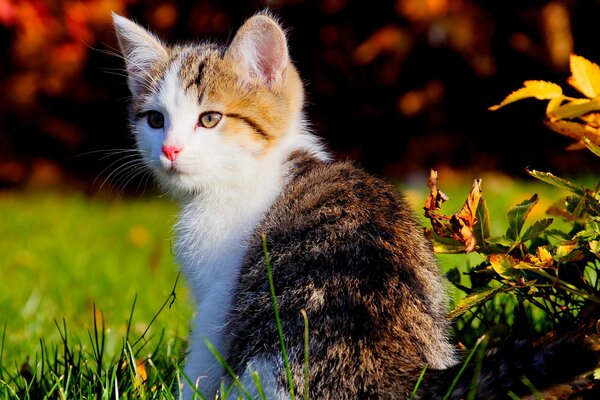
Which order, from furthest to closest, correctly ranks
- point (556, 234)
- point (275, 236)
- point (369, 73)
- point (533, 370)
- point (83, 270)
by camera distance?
1. point (369, 73)
2. point (83, 270)
3. point (275, 236)
4. point (556, 234)
5. point (533, 370)

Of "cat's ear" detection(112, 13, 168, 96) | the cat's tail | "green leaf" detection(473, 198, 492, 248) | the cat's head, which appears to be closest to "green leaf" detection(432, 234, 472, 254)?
"green leaf" detection(473, 198, 492, 248)

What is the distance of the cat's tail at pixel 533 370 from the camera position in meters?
1.72

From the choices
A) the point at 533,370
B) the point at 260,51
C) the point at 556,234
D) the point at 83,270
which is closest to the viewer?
the point at 533,370

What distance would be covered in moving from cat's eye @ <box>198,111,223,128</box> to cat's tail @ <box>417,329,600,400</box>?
3.77ft

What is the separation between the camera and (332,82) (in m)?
7.06

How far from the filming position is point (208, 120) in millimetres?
2623

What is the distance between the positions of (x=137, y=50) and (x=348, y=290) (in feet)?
4.39

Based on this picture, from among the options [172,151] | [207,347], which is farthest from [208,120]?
[207,347]

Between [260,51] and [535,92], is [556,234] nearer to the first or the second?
[535,92]

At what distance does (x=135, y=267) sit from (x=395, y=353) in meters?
3.23

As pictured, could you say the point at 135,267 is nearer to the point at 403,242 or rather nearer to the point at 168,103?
the point at 168,103

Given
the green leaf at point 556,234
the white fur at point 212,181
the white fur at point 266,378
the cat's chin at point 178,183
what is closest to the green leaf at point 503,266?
the green leaf at point 556,234

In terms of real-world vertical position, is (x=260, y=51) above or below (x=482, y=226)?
above

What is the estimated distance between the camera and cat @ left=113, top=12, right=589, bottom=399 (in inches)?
78.2
